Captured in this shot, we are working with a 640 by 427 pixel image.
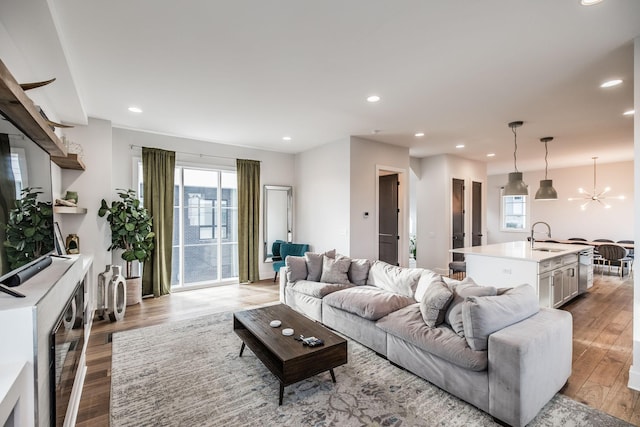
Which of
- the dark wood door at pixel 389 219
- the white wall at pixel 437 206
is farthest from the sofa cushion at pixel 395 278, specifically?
the white wall at pixel 437 206

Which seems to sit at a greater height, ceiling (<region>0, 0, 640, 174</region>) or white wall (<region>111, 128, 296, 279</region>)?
ceiling (<region>0, 0, 640, 174</region>)

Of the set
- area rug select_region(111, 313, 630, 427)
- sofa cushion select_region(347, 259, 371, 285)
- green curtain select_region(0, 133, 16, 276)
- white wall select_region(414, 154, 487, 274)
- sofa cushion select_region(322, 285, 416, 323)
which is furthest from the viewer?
white wall select_region(414, 154, 487, 274)

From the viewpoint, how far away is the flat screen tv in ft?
5.01

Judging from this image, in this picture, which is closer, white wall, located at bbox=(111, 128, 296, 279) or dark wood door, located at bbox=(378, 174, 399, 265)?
white wall, located at bbox=(111, 128, 296, 279)

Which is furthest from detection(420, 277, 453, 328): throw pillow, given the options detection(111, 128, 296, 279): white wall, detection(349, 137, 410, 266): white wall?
detection(111, 128, 296, 279): white wall

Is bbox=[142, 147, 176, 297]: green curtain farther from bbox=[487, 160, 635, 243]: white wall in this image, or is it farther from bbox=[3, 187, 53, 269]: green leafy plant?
bbox=[487, 160, 635, 243]: white wall

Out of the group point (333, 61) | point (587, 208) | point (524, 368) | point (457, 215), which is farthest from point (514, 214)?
point (333, 61)

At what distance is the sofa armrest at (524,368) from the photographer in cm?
197

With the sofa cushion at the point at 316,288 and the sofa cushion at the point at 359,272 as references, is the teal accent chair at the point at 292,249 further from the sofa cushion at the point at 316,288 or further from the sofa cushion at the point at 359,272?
the sofa cushion at the point at 359,272

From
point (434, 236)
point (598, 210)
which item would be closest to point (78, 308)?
point (434, 236)

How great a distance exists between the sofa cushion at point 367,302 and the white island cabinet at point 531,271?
1.78 meters

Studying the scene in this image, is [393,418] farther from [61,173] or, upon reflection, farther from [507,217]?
[507,217]

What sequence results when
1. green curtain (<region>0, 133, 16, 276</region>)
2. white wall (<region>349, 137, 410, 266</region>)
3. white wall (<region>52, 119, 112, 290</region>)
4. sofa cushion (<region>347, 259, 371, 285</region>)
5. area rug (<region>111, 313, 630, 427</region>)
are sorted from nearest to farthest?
green curtain (<region>0, 133, 16, 276</region>)
area rug (<region>111, 313, 630, 427</region>)
sofa cushion (<region>347, 259, 371, 285</region>)
white wall (<region>52, 119, 112, 290</region>)
white wall (<region>349, 137, 410, 266</region>)

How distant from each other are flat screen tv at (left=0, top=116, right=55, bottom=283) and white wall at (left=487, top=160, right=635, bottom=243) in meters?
11.6
